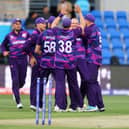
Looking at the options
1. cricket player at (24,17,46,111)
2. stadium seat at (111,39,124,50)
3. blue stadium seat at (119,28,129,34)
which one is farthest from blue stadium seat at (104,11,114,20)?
cricket player at (24,17,46,111)

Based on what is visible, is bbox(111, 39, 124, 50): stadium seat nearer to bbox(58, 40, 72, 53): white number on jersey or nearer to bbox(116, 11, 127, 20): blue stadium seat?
bbox(116, 11, 127, 20): blue stadium seat

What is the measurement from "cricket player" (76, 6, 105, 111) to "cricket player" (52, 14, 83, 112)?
254mm

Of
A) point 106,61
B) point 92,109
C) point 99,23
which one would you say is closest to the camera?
point 92,109

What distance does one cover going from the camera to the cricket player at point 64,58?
15758 mm

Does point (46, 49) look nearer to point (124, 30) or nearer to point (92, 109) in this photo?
point (92, 109)

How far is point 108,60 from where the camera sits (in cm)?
2834

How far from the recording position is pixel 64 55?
1582 cm

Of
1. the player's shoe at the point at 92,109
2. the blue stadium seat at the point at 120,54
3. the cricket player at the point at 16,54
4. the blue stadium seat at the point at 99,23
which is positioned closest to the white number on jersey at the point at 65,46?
the player's shoe at the point at 92,109

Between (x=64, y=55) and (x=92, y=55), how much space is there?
0.77 meters

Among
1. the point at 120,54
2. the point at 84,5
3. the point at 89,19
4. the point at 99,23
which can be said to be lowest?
the point at 120,54

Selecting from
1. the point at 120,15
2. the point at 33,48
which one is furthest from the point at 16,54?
the point at 120,15

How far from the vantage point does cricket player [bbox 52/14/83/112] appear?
1576 centimetres

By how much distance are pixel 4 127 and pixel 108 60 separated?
1643cm

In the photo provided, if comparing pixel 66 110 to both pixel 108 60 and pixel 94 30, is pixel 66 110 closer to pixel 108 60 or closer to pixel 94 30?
pixel 94 30
